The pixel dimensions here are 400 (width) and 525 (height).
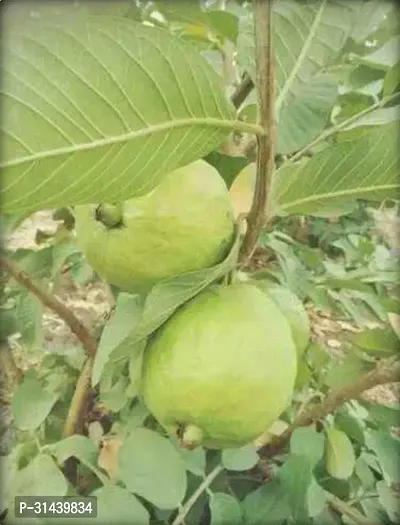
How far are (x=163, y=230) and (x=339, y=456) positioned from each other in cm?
43

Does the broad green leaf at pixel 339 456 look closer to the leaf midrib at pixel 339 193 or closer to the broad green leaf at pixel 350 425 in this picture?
the broad green leaf at pixel 350 425

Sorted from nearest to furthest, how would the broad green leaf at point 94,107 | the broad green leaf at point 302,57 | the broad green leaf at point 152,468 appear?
the broad green leaf at point 94,107, the broad green leaf at point 302,57, the broad green leaf at point 152,468

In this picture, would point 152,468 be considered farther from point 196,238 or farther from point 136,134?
point 136,134

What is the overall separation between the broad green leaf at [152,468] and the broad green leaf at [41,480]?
0.07 metres

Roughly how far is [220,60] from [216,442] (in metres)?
0.52

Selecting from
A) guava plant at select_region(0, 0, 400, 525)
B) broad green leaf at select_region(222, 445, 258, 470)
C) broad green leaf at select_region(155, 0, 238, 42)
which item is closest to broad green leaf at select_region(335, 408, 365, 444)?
guava plant at select_region(0, 0, 400, 525)

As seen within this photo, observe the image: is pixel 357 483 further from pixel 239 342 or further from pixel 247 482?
pixel 239 342

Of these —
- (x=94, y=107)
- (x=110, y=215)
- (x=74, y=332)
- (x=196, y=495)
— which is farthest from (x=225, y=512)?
(x=94, y=107)

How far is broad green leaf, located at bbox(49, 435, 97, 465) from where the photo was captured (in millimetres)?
851

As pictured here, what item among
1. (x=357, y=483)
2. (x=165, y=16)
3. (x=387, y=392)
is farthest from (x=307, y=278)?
(x=387, y=392)

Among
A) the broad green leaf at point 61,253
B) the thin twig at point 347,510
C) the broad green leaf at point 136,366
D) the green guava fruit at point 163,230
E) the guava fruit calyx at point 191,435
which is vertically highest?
the green guava fruit at point 163,230

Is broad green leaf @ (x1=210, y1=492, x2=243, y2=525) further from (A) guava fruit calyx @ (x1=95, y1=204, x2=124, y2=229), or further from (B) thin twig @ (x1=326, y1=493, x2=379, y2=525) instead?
(A) guava fruit calyx @ (x1=95, y1=204, x2=124, y2=229)

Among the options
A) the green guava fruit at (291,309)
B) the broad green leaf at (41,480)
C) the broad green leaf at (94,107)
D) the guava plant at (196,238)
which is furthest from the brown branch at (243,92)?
the broad green leaf at (41,480)

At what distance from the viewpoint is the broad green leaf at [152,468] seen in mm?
786
